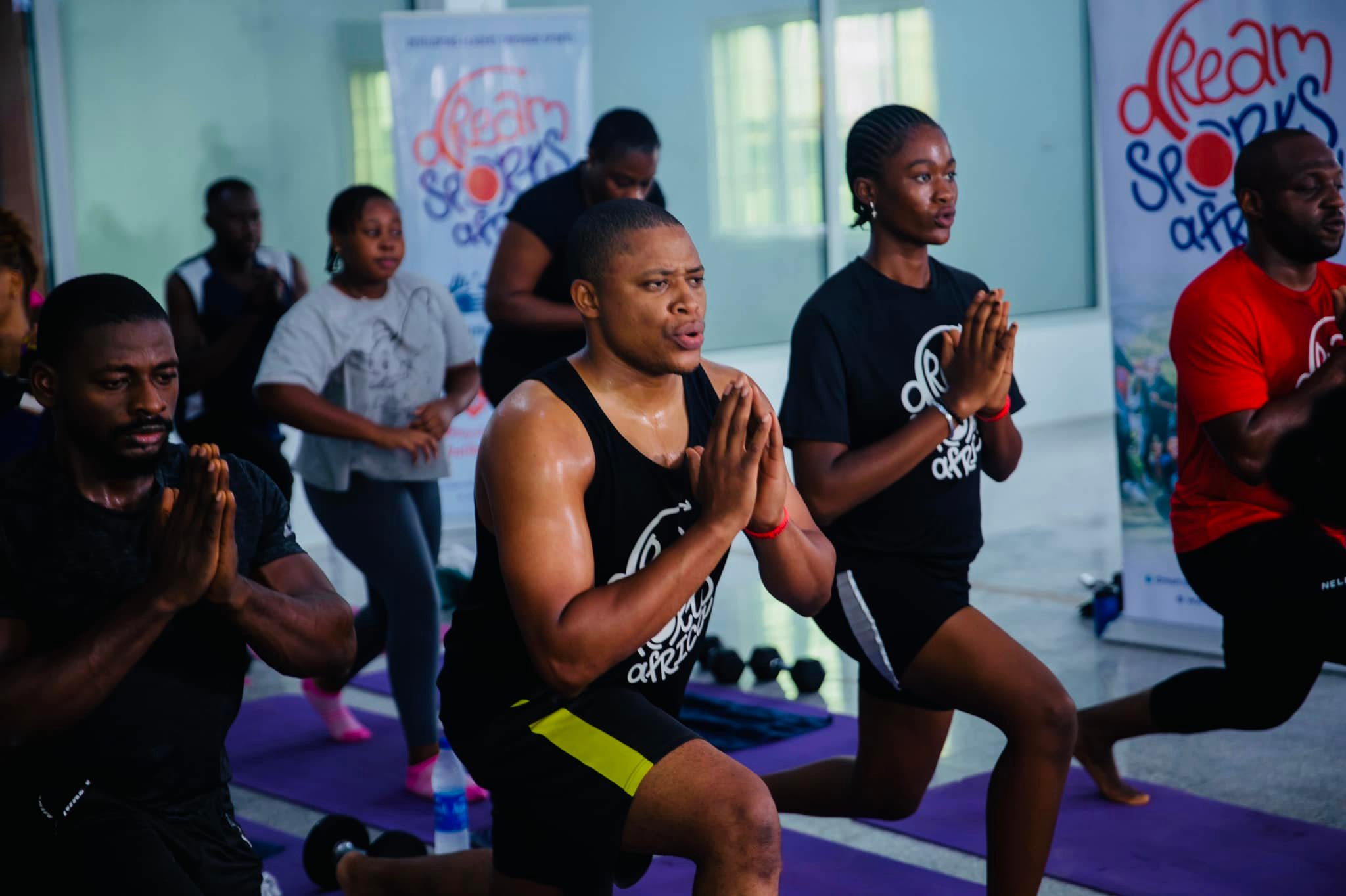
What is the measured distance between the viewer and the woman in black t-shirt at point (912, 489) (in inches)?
109

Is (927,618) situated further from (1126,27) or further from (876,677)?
(1126,27)

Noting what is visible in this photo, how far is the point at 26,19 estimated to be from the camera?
7.25 metres

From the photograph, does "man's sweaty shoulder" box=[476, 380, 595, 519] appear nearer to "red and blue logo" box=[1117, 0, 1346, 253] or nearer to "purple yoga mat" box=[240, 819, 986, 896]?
"purple yoga mat" box=[240, 819, 986, 896]

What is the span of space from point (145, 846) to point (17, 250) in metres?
1.54

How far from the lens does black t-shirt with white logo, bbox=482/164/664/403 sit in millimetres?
4230

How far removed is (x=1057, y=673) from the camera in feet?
16.5

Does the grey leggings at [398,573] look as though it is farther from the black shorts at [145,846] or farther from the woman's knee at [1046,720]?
the woman's knee at [1046,720]

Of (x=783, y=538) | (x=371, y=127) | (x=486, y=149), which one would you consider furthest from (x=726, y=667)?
(x=371, y=127)

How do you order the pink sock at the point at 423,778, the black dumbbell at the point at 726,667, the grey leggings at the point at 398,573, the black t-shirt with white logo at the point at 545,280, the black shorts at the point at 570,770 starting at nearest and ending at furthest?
the black shorts at the point at 570,770
the grey leggings at the point at 398,573
the pink sock at the point at 423,778
the black t-shirt with white logo at the point at 545,280
the black dumbbell at the point at 726,667

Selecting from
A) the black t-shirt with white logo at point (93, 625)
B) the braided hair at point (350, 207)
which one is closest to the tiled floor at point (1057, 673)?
the braided hair at point (350, 207)

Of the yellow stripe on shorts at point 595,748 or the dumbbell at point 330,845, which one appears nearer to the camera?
the yellow stripe on shorts at point 595,748

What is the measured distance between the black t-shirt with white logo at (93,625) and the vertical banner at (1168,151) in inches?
146

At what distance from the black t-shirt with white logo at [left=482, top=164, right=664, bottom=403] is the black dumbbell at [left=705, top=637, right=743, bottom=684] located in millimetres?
1356

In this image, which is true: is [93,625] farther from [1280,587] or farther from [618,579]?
[1280,587]
